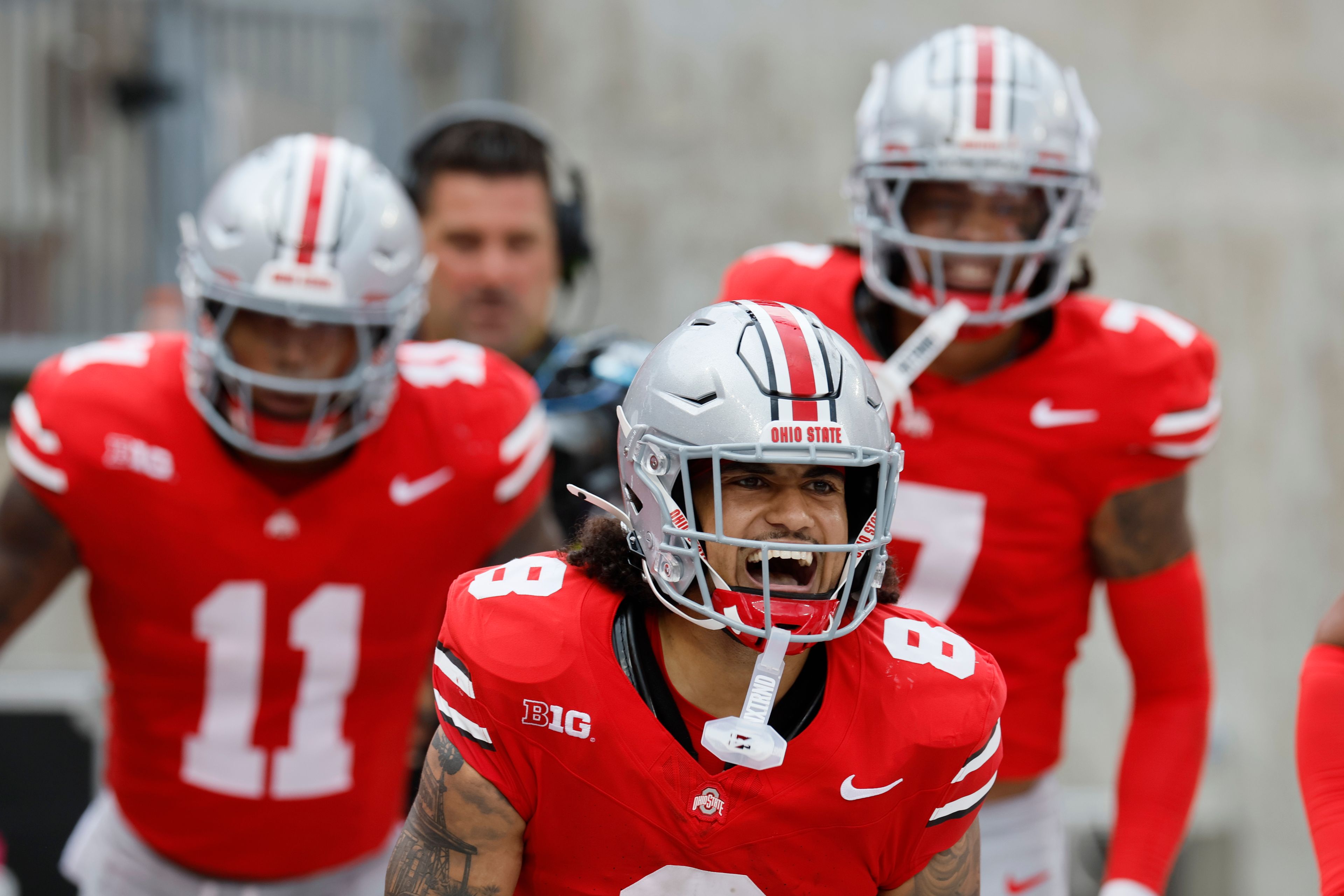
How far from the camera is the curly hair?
67.7 inches

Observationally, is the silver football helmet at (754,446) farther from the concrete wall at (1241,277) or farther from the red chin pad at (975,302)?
the concrete wall at (1241,277)

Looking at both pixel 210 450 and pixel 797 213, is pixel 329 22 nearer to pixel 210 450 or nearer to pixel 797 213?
pixel 797 213

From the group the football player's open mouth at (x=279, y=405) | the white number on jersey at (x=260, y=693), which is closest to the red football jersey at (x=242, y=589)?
the white number on jersey at (x=260, y=693)

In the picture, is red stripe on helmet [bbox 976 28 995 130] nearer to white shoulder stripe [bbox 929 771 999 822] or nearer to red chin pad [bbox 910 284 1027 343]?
red chin pad [bbox 910 284 1027 343]

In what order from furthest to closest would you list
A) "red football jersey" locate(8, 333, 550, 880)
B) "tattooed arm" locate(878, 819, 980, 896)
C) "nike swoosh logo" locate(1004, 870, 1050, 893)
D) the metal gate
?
the metal gate → "nike swoosh logo" locate(1004, 870, 1050, 893) → "red football jersey" locate(8, 333, 550, 880) → "tattooed arm" locate(878, 819, 980, 896)

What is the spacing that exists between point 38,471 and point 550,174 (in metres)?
1.52

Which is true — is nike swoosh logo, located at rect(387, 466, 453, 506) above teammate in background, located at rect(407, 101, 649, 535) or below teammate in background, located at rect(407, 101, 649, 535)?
below

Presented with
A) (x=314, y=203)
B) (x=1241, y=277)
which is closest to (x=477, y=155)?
(x=314, y=203)

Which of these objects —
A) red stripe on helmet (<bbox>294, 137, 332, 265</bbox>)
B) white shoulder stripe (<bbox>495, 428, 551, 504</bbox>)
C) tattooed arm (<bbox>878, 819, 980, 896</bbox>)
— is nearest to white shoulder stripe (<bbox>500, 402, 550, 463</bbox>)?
white shoulder stripe (<bbox>495, 428, 551, 504</bbox>)

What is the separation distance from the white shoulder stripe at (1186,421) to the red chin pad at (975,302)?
290 millimetres

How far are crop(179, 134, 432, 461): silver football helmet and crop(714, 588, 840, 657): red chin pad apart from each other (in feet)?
3.31

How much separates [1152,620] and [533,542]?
42.8 inches

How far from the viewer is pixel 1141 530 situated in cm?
240

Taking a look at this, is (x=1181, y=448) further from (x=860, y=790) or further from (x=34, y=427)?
(x=34, y=427)
